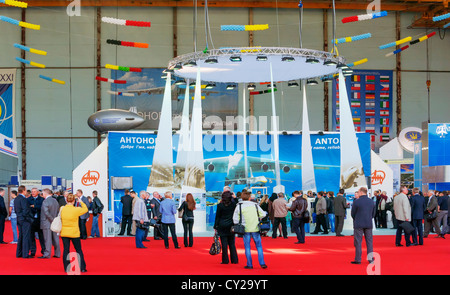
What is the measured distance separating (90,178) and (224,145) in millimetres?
4667

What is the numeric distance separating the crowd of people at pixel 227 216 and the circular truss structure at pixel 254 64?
3.52 m

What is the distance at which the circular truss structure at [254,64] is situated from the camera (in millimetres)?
16750

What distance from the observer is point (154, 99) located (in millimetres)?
32875

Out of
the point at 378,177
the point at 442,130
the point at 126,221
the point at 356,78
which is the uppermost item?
the point at 356,78

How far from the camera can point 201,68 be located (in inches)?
734

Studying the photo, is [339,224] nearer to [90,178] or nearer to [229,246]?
[90,178]

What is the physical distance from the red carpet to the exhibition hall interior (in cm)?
5

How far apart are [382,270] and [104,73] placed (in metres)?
24.7

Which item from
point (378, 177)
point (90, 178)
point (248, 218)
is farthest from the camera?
point (378, 177)

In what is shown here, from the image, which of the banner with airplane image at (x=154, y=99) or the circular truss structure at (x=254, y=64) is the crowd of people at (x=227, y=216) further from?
the banner with airplane image at (x=154, y=99)

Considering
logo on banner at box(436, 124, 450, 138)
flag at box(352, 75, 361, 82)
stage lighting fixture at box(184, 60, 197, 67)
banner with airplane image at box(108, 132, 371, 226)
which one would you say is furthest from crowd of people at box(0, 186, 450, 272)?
flag at box(352, 75, 361, 82)

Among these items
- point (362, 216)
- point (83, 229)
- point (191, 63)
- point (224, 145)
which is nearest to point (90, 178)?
point (83, 229)
